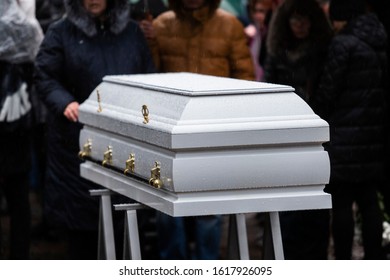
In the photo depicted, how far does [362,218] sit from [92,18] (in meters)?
2.05

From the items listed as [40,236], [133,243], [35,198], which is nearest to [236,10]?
[35,198]

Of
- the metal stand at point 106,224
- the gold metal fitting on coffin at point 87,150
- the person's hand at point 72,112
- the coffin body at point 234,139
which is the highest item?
the coffin body at point 234,139

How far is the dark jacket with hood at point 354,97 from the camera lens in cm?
847

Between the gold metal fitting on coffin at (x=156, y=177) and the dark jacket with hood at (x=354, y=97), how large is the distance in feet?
7.54

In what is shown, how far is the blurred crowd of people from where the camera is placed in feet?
27.2

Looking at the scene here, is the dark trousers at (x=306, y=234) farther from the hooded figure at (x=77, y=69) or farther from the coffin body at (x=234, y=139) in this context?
the coffin body at (x=234, y=139)

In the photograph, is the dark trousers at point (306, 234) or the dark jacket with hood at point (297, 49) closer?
the dark jacket with hood at point (297, 49)

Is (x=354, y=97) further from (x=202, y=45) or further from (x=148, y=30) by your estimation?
(x=148, y=30)

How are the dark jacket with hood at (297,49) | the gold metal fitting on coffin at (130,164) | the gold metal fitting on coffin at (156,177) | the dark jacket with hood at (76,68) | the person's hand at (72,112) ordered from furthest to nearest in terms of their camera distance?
the dark jacket with hood at (297,49), the dark jacket with hood at (76,68), the person's hand at (72,112), the gold metal fitting on coffin at (130,164), the gold metal fitting on coffin at (156,177)

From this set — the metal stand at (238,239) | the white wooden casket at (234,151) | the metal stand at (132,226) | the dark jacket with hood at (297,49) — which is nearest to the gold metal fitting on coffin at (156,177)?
the white wooden casket at (234,151)

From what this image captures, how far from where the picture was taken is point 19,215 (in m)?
8.95

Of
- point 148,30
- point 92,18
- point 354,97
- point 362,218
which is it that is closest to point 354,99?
point 354,97
